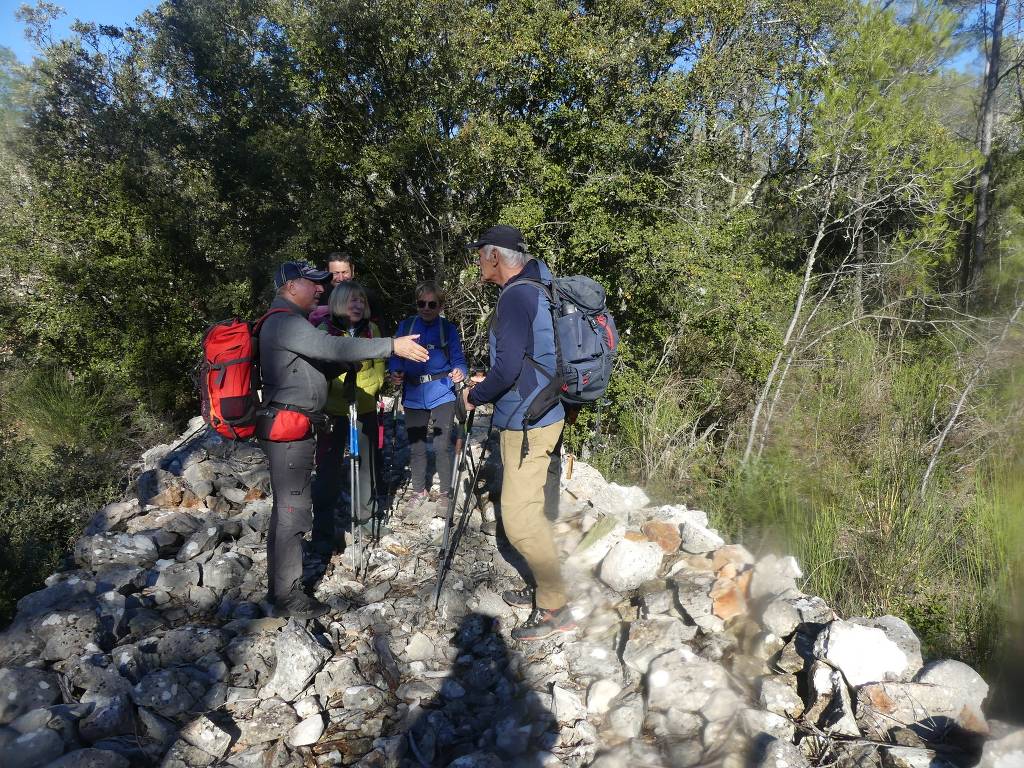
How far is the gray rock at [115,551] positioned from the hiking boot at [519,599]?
246cm

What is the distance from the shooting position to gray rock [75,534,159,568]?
419 centimetres

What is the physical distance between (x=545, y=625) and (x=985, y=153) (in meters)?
10.9

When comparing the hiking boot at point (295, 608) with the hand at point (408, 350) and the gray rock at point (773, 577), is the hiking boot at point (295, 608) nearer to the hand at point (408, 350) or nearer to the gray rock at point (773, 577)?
the hand at point (408, 350)

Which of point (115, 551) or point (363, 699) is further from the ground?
point (115, 551)

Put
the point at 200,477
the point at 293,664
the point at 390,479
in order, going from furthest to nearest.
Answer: the point at 390,479 → the point at 200,477 → the point at 293,664

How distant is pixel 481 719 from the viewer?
301cm

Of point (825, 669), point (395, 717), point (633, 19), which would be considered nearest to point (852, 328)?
point (633, 19)

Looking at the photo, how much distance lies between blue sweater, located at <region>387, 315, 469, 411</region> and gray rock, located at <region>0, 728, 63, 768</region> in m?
2.98

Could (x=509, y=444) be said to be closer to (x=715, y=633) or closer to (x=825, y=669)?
(x=715, y=633)

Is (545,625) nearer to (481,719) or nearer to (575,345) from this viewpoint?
(481,719)

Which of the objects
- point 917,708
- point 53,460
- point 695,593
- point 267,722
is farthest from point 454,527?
point 53,460

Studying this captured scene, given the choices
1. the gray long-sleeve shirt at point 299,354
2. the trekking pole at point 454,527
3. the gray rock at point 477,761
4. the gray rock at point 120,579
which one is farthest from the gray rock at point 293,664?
the gray rock at point 120,579

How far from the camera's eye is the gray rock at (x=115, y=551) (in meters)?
4.19

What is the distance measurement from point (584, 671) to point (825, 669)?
3.78 ft
